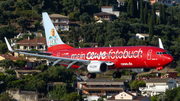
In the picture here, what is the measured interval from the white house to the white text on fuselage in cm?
7067

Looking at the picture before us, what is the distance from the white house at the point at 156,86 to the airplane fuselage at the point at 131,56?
71583 millimetres

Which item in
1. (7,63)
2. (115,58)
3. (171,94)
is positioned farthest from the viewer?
(7,63)

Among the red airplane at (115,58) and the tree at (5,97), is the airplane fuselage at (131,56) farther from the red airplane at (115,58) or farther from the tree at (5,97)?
the tree at (5,97)

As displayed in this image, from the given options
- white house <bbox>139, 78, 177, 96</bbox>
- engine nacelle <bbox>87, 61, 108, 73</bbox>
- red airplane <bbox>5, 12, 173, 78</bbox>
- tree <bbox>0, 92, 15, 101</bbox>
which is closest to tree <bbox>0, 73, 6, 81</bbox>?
tree <bbox>0, 92, 15, 101</bbox>

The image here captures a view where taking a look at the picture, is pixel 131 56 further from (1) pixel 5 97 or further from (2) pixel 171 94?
(1) pixel 5 97

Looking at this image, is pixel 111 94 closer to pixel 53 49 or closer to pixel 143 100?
pixel 143 100

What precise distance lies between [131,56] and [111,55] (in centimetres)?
366

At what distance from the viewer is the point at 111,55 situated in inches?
2418

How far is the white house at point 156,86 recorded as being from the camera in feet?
436

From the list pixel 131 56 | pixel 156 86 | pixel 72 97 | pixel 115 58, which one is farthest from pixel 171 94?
pixel 131 56

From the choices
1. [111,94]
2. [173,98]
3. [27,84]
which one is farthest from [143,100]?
[27,84]

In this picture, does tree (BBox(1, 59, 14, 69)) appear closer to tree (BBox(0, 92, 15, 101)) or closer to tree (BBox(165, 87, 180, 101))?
tree (BBox(0, 92, 15, 101))

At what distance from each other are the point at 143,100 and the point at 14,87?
46005mm

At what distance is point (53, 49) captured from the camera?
2886 inches
